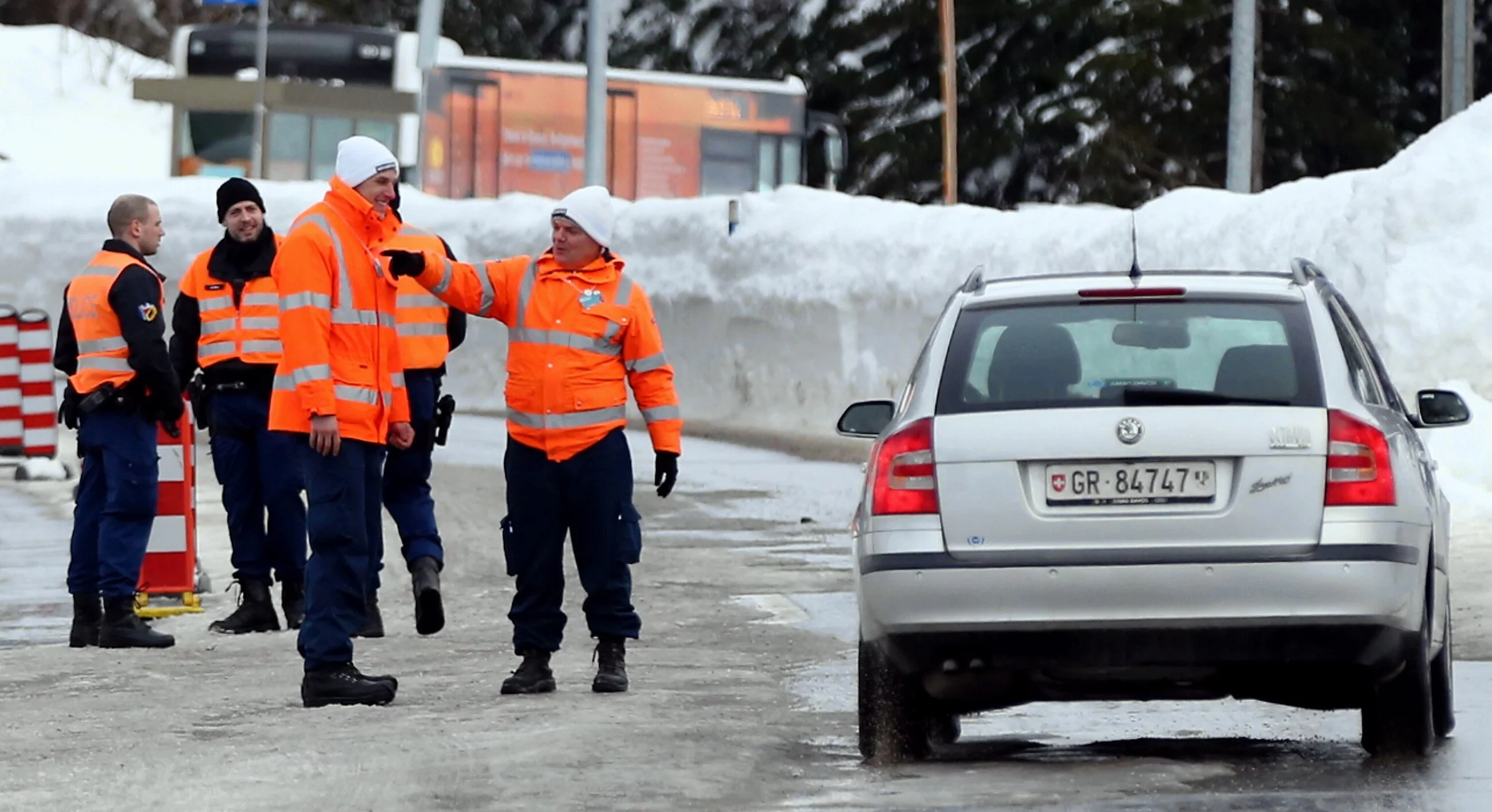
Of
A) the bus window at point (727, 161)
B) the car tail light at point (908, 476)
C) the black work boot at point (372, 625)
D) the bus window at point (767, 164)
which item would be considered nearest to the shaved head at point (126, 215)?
the black work boot at point (372, 625)

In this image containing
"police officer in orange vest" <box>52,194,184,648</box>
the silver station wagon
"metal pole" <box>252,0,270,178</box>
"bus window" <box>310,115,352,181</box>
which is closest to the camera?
the silver station wagon

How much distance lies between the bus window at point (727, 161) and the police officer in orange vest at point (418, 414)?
78.9 ft

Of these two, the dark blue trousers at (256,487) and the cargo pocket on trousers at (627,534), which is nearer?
the cargo pocket on trousers at (627,534)

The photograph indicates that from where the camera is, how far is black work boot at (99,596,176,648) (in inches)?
426

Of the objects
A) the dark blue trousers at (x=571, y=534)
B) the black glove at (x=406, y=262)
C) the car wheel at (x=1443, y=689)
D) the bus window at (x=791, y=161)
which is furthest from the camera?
the bus window at (x=791, y=161)

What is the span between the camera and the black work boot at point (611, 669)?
360 inches

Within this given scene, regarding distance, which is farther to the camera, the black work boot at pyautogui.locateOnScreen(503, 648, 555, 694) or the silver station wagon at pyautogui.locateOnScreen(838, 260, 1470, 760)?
the black work boot at pyautogui.locateOnScreen(503, 648, 555, 694)

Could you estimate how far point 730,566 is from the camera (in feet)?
46.1

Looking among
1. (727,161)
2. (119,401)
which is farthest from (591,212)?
(727,161)

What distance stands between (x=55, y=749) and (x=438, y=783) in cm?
143

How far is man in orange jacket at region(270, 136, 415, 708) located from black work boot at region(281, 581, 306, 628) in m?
2.45

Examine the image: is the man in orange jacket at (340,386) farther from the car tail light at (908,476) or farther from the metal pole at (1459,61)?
the metal pole at (1459,61)

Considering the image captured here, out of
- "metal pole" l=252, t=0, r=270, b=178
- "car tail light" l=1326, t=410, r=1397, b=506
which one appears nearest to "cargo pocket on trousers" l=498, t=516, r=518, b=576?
"car tail light" l=1326, t=410, r=1397, b=506

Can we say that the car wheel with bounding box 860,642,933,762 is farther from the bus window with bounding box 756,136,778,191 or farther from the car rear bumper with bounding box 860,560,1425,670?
the bus window with bounding box 756,136,778,191
